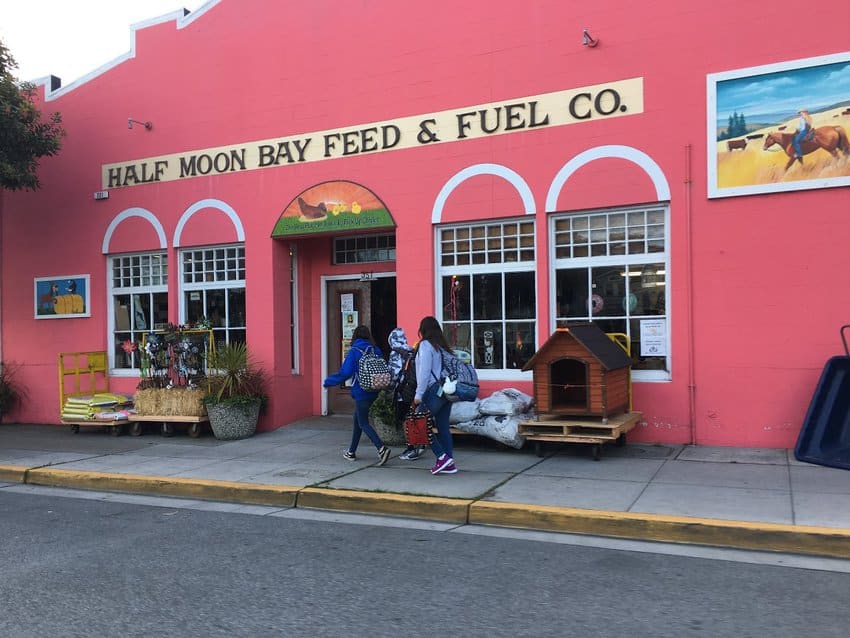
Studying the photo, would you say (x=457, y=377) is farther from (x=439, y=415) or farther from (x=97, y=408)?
(x=97, y=408)

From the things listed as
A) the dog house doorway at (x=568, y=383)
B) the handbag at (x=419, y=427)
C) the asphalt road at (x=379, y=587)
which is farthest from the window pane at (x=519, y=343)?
the asphalt road at (x=379, y=587)

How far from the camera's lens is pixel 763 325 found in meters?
8.66

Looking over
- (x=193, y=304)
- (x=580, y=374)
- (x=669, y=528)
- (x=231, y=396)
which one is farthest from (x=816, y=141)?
(x=193, y=304)

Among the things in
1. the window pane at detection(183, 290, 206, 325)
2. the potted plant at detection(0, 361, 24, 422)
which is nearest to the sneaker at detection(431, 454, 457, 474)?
the window pane at detection(183, 290, 206, 325)

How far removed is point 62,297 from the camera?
13.7 metres

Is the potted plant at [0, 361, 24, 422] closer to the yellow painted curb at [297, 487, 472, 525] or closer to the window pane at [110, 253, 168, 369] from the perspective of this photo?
the window pane at [110, 253, 168, 369]

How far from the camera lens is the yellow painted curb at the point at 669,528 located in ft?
18.2

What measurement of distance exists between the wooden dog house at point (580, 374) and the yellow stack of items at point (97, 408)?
7028 millimetres

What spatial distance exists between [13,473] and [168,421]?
8.27 feet

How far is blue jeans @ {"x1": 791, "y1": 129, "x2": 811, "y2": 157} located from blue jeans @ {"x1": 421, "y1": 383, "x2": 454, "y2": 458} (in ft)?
16.1

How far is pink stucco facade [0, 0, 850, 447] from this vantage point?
862cm

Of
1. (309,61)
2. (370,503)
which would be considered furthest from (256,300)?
(370,503)

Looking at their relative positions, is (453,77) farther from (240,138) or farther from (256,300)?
(256,300)

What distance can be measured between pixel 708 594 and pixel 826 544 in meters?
1.40
